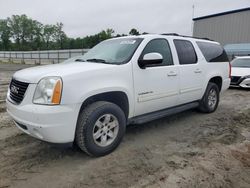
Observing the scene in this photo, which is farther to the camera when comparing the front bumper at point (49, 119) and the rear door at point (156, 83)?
the rear door at point (156, 83)

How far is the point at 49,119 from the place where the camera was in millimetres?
2895

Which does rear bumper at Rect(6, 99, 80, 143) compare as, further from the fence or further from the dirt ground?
the fence

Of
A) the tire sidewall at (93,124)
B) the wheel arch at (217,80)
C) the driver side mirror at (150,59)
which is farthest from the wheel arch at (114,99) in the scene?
the wheel arch at (217,80)

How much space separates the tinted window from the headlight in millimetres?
3701

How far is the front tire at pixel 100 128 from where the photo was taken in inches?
126

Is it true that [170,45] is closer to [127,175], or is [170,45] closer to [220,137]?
[220,137]

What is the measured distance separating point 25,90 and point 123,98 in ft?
4.67

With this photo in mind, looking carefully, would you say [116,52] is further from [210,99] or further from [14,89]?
[210,99]

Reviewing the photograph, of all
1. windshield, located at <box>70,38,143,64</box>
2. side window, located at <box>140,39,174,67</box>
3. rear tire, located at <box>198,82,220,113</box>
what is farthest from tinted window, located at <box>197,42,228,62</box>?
windshield, located at <box>70,38,143,64</box>

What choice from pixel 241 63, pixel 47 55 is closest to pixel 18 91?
pixel 241 63

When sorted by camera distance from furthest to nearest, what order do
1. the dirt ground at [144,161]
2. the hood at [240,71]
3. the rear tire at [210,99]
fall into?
1. the hood at [240,71]
2. the rear tire at [210,99]
3. the dirt ground at [144,161]

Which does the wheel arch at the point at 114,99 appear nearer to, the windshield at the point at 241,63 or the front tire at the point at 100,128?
the front tire at the point at 100,128

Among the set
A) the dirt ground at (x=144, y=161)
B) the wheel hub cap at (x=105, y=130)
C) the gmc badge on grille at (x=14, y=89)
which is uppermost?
the gmc badge on grille at (x=14, y=89)

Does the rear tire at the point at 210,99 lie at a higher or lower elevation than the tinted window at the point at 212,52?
lower
